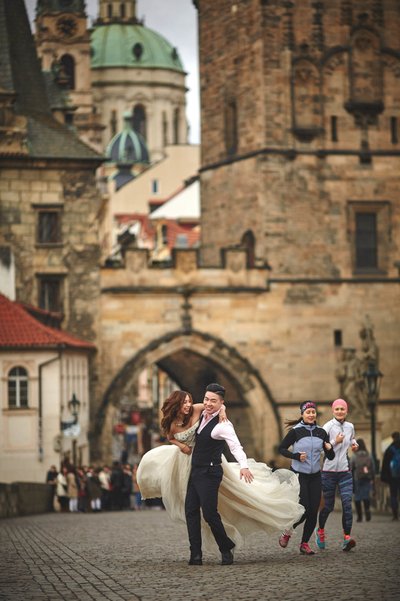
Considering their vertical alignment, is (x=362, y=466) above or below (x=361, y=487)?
above

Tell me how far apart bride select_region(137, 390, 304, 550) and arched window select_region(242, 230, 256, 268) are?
33.9 m

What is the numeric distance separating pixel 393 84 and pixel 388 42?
45.5 inches

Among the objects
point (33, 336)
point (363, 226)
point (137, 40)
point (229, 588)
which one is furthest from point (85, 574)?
point (137, 40)

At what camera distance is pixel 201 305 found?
49094mm

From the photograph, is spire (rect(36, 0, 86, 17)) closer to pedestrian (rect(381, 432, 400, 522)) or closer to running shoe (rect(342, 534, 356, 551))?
pedestrian (rect(381, 432, 400, 522))

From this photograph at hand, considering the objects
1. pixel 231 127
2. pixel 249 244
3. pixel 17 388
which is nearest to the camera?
pixel 17 388

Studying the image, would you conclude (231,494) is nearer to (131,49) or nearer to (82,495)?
(82,495)

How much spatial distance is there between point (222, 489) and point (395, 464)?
7.88m

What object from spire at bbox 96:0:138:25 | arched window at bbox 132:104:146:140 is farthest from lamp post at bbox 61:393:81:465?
spire at bbox 96:0:138:25

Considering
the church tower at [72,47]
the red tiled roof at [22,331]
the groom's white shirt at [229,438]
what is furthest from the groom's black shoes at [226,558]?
the church tower at [72,47]

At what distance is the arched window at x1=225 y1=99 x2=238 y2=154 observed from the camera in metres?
51.6

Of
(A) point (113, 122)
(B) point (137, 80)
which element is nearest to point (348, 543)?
(A) point (113, 122)

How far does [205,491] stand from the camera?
15383 mm

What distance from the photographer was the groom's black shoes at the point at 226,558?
15.4 metres
